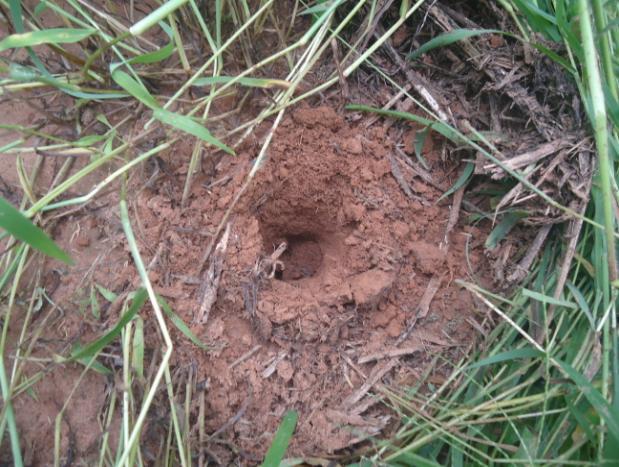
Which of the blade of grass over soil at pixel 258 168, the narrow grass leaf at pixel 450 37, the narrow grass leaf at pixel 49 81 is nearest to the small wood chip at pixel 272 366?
the blade of grass over soil at pixel 258 168

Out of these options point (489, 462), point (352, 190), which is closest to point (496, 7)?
point (352, 190)

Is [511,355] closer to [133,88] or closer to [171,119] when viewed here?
[171,119]

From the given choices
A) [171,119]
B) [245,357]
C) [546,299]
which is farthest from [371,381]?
[171,119]

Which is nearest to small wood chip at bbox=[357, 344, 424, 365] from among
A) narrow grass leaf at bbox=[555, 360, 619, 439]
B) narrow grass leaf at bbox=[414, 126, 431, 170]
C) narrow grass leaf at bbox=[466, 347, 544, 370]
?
narrow grass leaf at bbox=[466, 347, 544, 370]

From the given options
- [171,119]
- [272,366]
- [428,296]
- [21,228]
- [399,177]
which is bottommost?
[272,366]

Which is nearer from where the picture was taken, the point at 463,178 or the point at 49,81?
the point at 49,81

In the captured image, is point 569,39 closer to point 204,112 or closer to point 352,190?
→ point 352,190

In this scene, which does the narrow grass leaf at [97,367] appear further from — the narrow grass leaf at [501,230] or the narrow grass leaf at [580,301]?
the narrow grass leaf at [580,301]
